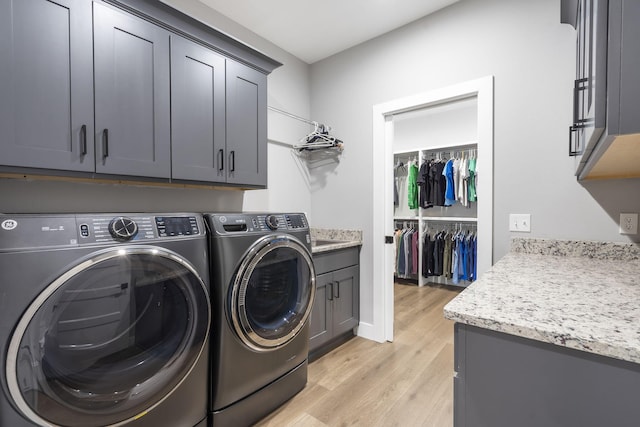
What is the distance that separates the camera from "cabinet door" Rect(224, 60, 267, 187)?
1898 millimetres

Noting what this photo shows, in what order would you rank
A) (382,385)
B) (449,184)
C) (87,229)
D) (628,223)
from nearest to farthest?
(87,229) → (628,223) → (382,385) → (449,184)

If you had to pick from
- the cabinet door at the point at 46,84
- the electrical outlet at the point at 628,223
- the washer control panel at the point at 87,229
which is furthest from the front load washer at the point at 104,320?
the electrical outlet at the point at 628,223

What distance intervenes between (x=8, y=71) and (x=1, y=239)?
2.25 feet

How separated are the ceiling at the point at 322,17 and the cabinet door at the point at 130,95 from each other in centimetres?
87

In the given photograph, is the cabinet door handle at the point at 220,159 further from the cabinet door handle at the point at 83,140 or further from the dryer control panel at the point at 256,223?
the cabinet door handle at the point at 83,140

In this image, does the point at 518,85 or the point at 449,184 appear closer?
the point at 518,85

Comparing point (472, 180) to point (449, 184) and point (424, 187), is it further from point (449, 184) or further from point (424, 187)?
point (424, 187)

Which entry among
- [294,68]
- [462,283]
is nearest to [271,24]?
[294,68]

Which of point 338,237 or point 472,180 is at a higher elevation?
point 472,180

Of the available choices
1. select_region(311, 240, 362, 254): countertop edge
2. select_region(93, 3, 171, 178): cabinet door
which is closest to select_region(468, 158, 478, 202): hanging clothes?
select_region(311, 240, 362, 254): countertop edge

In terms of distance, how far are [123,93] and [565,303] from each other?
1.94 m

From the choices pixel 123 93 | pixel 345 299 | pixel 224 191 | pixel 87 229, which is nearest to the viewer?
pixel 87 229

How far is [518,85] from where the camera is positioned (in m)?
1.83

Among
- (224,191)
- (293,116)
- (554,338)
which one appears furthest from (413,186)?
(554,338)
